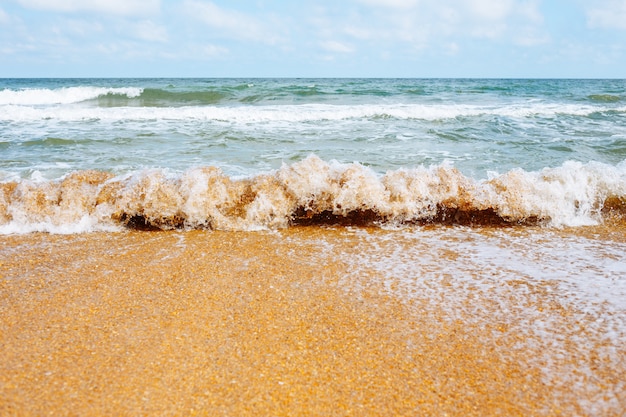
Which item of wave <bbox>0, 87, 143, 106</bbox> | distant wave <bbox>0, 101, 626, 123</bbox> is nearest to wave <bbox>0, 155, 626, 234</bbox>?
distant wave <bbox>0, 101, 626, 123</bbox>

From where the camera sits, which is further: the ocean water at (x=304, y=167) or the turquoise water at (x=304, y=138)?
the turquoise water at (x=304, y=138)

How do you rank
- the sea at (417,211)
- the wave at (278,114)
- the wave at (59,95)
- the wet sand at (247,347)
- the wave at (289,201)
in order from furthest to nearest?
the wave at (59,95), the wave at (278,114), the wave at (289,201), the sea at (417,211), the wet sand at (247,347)

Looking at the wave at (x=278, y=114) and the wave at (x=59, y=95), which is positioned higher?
the wave at (x=59, y=95)

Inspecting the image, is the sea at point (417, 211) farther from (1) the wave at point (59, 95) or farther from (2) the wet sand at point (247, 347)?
(1) the wave at point (59, 95)

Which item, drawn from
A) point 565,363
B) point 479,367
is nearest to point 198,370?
point 479,367

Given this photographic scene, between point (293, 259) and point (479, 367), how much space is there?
1501 mm

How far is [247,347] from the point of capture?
2.05 meters

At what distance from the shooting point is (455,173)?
429 cm

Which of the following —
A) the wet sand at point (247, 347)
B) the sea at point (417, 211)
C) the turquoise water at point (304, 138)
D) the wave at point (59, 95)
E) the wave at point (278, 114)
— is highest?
the wave at point (59, 95)

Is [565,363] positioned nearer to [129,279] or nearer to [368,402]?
[368,402]

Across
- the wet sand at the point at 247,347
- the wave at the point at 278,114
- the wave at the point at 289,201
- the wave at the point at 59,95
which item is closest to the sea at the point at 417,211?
the wave at the point at 289,201

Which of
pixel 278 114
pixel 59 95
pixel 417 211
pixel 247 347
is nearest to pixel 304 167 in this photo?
pixel 417 211

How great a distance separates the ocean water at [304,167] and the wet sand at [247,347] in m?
0.89

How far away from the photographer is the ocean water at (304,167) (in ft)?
12.9
